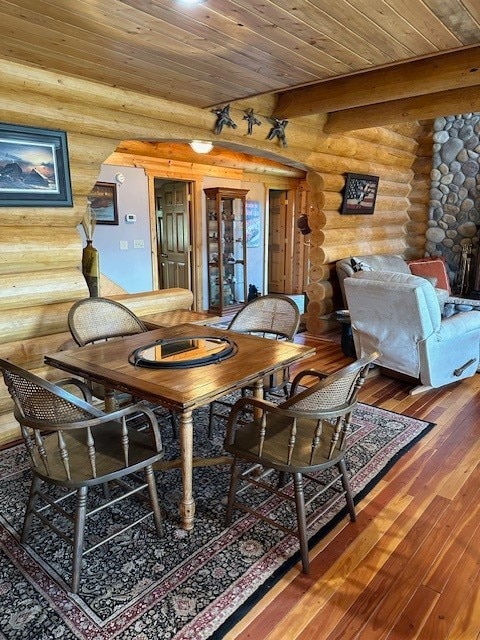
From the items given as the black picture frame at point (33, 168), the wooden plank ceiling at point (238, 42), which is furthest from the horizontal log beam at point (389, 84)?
the black picture frame at point (33, 168)

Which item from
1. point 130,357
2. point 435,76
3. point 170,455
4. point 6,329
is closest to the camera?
point 130,357

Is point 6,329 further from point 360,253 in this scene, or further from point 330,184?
point 360,253

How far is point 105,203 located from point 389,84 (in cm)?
366

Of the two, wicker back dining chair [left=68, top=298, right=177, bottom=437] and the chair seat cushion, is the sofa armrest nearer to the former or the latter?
the chair seat cushion

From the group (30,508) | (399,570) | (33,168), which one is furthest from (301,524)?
(33,168)

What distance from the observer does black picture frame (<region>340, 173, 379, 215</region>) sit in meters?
5.55

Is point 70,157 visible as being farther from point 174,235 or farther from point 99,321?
point 174,235

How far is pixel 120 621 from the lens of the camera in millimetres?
1583

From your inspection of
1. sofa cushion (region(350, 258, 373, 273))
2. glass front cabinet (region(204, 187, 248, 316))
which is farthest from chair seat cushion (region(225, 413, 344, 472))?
glass front cabinet (region(204, 187, 248, 316))

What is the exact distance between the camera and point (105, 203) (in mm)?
5637

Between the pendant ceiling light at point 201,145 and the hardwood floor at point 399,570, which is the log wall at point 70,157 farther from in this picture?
the hardwood floor at point 399,570

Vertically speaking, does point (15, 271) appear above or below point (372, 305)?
above

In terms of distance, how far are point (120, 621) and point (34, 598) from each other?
377mm

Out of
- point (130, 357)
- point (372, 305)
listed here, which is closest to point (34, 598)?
point (130, 357)
